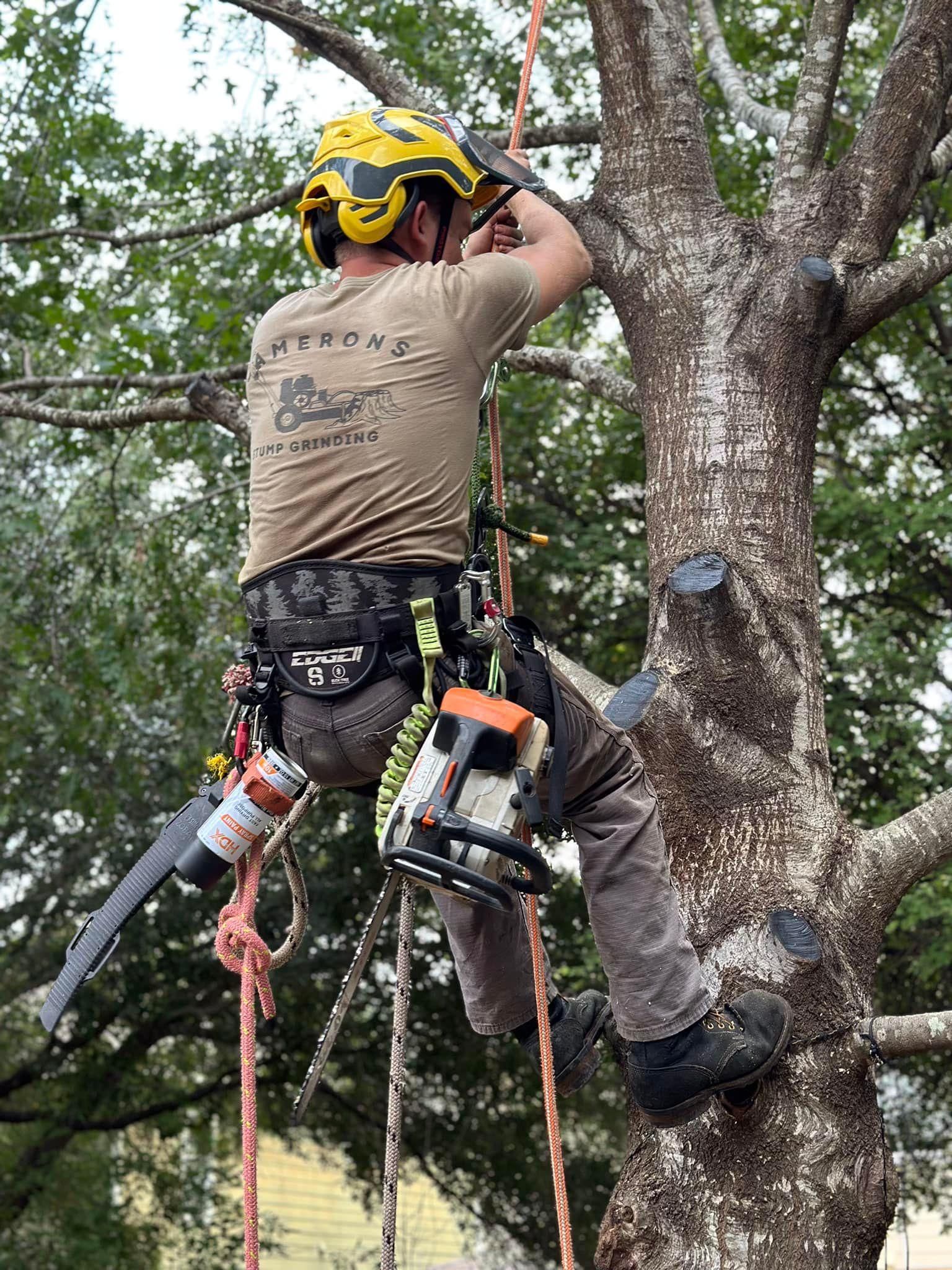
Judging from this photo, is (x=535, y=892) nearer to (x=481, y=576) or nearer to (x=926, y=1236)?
(x=481, y=576)

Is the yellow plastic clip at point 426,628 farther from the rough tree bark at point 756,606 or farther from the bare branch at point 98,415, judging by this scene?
the bare branch at point 98,415

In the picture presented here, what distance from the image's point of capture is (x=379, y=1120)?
12.0 metres

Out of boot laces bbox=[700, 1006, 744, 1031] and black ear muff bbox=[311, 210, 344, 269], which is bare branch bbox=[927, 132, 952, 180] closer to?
black ear muff bbox=[311, 210, 344, 269]

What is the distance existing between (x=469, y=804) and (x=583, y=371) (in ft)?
8.06

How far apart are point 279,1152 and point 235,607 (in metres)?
9.32

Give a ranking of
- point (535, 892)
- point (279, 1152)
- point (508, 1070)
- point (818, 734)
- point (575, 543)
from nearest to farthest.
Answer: point (535, 892) < point (818, 734) < point (575, 543) < point (508, 1070) < point (279, 1152)

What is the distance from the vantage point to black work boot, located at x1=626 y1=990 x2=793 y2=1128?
2703 mm


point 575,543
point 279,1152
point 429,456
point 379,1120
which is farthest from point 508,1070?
point 429,456

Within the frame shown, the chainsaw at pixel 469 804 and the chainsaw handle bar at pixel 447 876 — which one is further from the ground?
the chainsaw at pixel 469 804

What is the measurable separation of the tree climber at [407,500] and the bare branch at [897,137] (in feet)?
4.27

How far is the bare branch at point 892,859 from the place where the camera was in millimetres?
3113

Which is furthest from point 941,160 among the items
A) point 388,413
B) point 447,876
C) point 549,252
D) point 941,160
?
point 447,876

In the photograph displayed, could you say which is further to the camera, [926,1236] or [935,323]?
[926,1236]

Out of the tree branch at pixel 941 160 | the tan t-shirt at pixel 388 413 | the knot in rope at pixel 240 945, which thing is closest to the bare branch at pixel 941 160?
the tree branch at pixel 941 160
